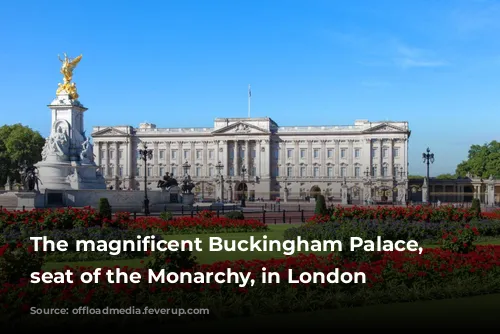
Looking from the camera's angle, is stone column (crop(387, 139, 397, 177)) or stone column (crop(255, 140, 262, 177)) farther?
stone column (crop(255, 140, 262, 177))

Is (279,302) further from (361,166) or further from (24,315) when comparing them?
(361,166)

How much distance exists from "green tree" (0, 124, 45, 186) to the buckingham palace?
29.9 m

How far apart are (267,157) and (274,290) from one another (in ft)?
331

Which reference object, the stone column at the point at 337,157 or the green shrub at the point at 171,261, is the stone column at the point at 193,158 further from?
the green shrub at the point at 171,261

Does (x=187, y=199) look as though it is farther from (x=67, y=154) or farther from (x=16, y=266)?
(x=16, y=266)

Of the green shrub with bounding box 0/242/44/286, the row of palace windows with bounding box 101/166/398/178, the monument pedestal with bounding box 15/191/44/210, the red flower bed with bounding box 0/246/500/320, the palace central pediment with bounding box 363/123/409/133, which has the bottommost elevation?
the red flower bed with bounding box 0/246/500/320

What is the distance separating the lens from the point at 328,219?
82.5 feet

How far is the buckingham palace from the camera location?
107500 millimetres

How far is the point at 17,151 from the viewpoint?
274ft

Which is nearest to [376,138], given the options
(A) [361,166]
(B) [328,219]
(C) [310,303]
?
(A) [361,166]

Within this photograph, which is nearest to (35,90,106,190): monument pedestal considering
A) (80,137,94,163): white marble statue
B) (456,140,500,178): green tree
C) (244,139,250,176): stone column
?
(80,137,94,163): white marble statue

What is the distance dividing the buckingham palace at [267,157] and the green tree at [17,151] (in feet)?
98.0

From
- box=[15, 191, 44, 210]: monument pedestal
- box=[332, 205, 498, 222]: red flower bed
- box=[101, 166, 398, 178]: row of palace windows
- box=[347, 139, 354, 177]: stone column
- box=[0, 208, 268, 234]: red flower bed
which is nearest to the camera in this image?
box=[0, 208, 268, 234]: red flower bed

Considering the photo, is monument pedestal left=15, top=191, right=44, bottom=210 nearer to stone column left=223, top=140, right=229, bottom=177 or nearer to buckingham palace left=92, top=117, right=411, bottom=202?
buckingham palace left=92, top=117, right=411, bottom=202
